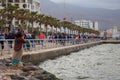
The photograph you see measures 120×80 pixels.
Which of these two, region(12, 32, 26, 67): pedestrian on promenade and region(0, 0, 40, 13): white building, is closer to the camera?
region(12, 32, 26, 67): pedestrian on promenade

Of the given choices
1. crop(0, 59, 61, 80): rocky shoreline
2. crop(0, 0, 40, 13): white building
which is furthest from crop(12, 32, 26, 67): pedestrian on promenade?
crop(0, 0, 40, 13): white building

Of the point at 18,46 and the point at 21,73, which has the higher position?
the point at 18,46

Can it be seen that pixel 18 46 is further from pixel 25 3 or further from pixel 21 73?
pixel 25 3

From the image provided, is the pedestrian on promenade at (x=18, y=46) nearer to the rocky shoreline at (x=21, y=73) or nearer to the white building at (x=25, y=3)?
the rocky shoreline at (x=21, y=73)

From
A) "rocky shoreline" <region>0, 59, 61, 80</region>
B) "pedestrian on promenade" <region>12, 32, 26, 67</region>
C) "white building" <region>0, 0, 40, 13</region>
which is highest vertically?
"white building" <region>0, 0, 40, 13</region>

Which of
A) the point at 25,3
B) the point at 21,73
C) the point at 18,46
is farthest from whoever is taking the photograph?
the point at 25,3

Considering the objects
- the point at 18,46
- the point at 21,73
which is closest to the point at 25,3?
the point at 18,46

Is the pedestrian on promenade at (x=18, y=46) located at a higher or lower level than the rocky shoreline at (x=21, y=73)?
higher

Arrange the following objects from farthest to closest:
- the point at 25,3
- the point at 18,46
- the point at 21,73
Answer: the point at 25,3 < the point at 18,46 < the point at 21,73

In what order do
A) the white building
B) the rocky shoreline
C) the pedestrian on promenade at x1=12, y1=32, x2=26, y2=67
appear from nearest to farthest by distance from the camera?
the rocky shoreline, the pedestrian on promenade at x1=12, y1=32, x2=26, y2=67, the white building

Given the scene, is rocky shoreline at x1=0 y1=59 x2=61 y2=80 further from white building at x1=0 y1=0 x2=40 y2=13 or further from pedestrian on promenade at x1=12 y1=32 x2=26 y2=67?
white building at x1=0 y1=0 x2=40 y2=13

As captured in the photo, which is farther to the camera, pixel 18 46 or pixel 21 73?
pixel 18 46

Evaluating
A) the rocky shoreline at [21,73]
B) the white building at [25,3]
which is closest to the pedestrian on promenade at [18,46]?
the rocky shoreline at [21,73]

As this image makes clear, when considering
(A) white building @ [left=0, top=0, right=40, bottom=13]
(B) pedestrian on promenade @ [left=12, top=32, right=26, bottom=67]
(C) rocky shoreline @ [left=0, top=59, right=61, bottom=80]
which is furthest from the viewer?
(A) white building @ [left=0, top=0, right=40, bottom=13]
